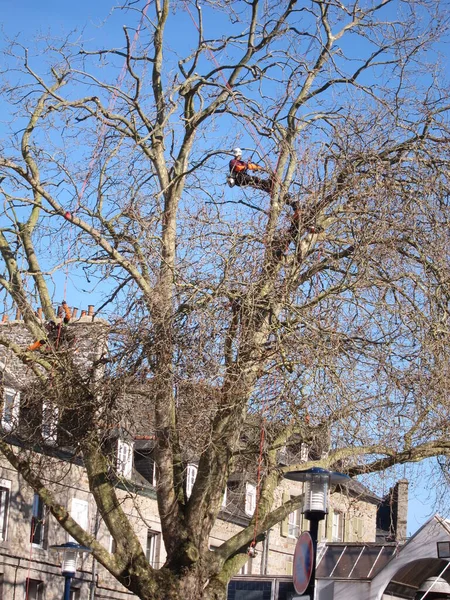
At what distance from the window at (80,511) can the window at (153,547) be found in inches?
131

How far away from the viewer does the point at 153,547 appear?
3897cm

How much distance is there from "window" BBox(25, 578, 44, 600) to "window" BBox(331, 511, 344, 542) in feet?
61.2

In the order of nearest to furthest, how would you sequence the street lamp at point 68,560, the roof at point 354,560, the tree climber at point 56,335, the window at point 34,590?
the tree climber at point 56,335 < the street lamp at point 68,560 < the roof at point 354,560 < the window at point 34,590

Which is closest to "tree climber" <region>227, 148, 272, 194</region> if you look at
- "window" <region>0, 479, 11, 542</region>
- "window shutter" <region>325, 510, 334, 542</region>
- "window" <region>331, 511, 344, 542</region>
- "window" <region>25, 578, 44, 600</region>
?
"window" <region>0, 479, 11, 542</region>

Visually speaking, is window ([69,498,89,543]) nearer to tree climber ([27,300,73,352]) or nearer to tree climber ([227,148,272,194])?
tree climber ([27,300,73,352])

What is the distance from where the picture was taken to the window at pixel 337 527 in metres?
49.8

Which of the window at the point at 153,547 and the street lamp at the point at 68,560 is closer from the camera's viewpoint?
the street lamp at the point at 68,560

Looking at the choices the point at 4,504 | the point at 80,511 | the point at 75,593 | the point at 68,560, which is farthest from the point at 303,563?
the point at 75,593

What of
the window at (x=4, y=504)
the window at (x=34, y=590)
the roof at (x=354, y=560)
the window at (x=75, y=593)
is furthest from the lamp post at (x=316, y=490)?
the window at (x=75, y=593)

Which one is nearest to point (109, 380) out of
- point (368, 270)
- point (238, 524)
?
point (368, 270)

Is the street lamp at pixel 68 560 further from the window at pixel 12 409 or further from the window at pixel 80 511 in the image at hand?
the window at pixel 80 511

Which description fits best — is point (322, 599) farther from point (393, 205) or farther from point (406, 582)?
point (393, 205)

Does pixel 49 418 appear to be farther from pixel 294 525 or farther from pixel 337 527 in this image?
pixel 337 527

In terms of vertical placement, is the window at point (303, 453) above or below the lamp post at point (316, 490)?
above
